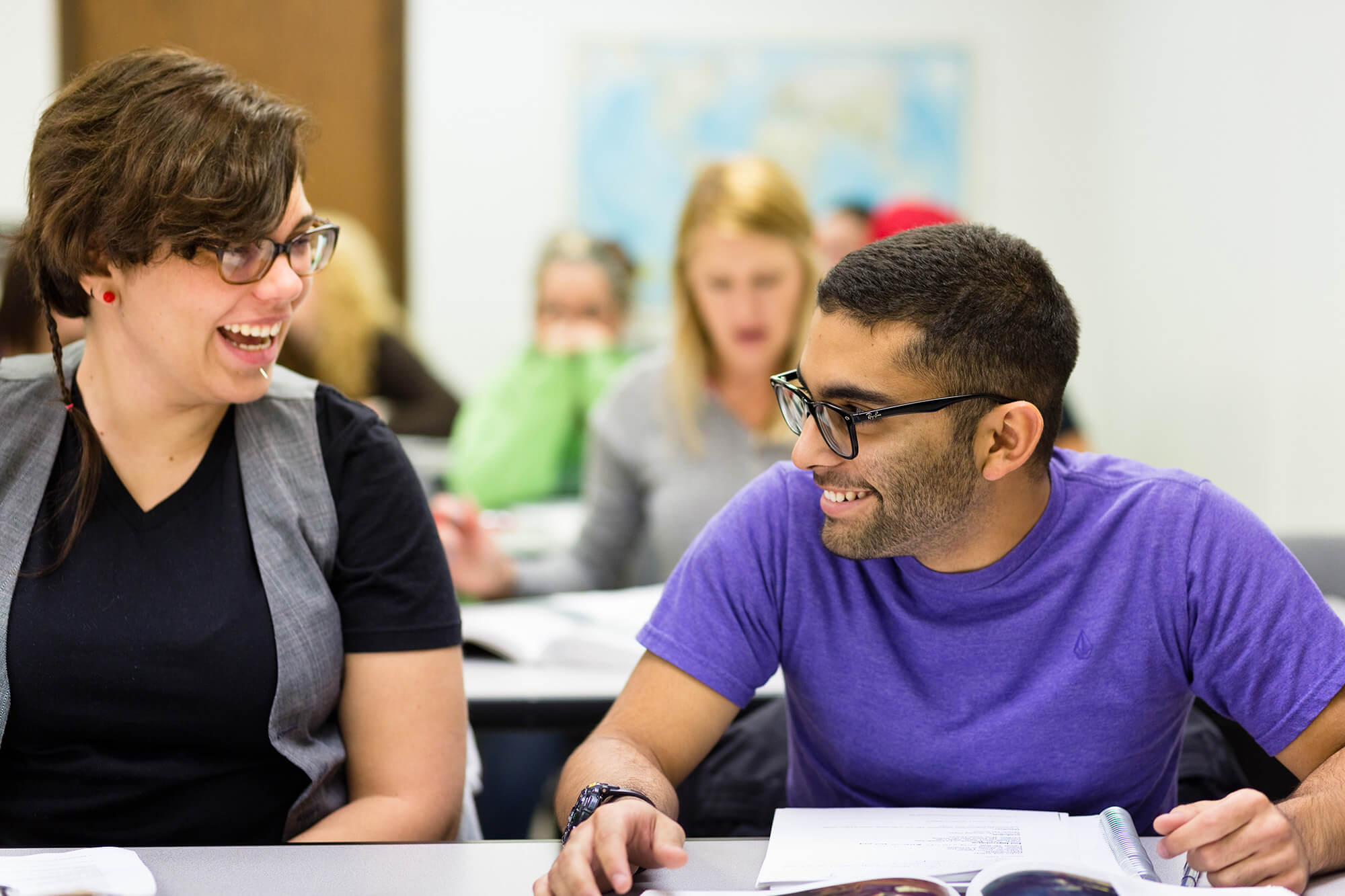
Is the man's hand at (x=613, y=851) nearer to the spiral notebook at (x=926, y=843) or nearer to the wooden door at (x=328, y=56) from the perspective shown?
the spiral notebook at (x=926, y=843)

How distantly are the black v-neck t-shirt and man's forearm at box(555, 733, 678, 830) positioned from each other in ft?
0.71

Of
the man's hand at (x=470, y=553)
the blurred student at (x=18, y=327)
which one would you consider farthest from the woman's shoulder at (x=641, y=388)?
the blurred student at (x=18, y=327)

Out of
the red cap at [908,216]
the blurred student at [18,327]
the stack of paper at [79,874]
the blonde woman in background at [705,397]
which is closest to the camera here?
the stack of paper at [79,874]

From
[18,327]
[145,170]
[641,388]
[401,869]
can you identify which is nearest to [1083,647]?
[401,869]

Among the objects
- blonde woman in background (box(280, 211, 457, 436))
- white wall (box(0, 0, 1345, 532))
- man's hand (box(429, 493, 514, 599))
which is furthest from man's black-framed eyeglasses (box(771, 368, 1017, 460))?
blonde woman in background (box(280, 211, 457, 436))

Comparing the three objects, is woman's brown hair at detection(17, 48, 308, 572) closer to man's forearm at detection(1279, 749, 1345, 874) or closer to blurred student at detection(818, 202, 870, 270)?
man's forearm at detection(1279, 749, 1345, 874)

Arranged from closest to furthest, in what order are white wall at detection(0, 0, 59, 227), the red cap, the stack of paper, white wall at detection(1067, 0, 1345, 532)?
the stack of paper
white wall at detection(1067, 0, 1345, 532)
the red cap
white wall at detection(0, 0, 59, 227)

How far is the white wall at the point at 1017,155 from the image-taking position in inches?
146

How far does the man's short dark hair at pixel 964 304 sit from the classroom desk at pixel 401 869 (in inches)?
17.5

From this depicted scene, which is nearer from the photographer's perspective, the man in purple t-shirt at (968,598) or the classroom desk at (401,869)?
the classroom desk at (401,869)

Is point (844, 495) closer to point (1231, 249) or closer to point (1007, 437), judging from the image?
point (1007, 437)

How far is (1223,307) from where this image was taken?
11.5 feet

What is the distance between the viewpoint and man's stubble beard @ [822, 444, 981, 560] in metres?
1.21

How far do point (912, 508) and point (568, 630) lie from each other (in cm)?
74
